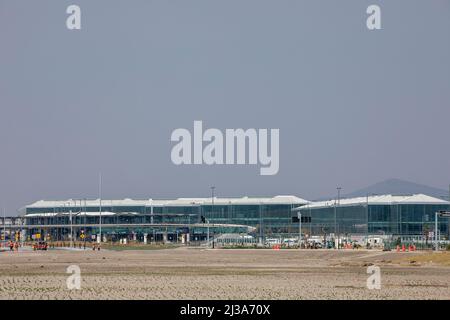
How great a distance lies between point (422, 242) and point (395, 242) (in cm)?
423

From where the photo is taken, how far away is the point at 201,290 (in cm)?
4028

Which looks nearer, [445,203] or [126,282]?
[126,282]

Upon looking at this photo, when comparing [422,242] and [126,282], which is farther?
[422,242]

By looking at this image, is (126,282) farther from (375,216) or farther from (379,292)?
(375,216)

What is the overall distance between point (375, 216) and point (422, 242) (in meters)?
35.5
